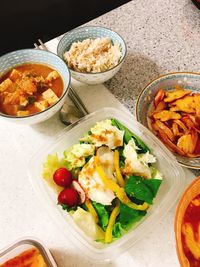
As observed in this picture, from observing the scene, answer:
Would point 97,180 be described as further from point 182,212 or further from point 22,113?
point 22,113

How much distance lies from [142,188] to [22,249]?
365mm

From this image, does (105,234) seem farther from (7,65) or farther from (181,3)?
(181,3)

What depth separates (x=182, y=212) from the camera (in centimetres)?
87

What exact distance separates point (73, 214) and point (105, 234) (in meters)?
0.11

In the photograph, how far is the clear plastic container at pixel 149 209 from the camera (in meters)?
0.90

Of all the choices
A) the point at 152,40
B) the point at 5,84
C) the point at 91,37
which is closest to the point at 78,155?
the point at 5,84

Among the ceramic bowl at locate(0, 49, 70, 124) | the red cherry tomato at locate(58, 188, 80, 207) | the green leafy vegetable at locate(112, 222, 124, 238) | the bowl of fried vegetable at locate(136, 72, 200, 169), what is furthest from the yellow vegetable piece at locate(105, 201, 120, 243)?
the ceramic bowl at locate(0, 49, 70, 124)

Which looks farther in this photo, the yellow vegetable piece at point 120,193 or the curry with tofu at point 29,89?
the curry with tofu at point 29,89

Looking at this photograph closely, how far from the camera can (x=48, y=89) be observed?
119 cm

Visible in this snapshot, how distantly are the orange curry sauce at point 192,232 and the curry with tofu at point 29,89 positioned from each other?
56 cm

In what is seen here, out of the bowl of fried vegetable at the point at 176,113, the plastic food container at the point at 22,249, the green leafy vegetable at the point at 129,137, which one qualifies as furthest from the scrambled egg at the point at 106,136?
the plastic food container at the point at 22,249

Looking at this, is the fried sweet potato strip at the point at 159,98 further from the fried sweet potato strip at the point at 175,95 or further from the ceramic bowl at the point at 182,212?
the ceramic bowl at the point at 182,212

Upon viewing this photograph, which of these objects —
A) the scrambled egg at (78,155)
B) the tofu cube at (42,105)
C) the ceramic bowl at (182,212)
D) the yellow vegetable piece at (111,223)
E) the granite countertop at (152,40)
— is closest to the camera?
the ceramic bowl at (182,212)

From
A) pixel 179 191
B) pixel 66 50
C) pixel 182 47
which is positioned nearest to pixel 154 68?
pixel 182 47
